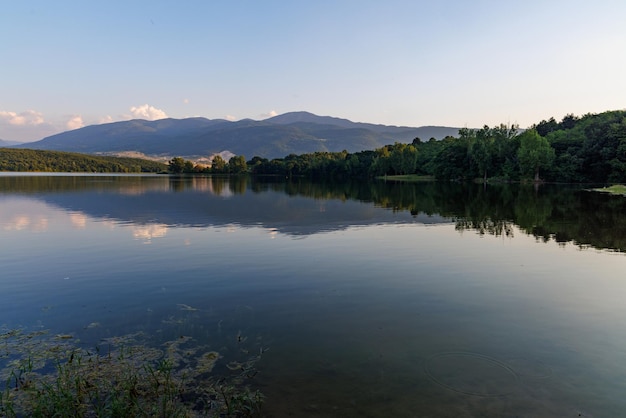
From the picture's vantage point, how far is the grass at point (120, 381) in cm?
851

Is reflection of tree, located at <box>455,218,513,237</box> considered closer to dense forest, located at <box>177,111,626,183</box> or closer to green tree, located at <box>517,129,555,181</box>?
dense forest, located at <box>177,111,626,183</box>

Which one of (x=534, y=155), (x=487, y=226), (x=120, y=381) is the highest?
(x=534, y=155)

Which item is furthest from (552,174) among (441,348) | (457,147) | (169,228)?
(441,348)

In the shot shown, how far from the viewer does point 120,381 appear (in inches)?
383

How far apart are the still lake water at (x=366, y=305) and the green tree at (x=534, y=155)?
10716 cm

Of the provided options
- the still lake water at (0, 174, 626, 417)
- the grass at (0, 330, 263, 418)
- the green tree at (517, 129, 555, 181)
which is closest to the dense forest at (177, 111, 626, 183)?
the green tree at (517, 129, 555, 181)

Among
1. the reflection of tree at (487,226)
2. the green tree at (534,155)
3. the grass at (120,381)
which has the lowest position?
the grass at (120,381)

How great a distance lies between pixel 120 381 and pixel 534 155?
14105cm

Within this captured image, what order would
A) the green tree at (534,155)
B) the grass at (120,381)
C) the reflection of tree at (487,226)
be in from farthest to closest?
the green tree at (534,155) → the reflection of tree at (487,226) → the grass at (120,381)

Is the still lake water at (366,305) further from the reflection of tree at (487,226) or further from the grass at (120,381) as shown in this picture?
the grass at (120,381)

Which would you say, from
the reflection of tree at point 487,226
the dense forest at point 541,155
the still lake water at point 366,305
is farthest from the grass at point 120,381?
the dense forest at point 541,155

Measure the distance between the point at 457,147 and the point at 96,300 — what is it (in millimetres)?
159258

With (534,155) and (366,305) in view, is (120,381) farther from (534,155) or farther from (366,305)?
(534,155)

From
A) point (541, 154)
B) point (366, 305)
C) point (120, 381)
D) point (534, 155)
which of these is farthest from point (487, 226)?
point (541, 154)
